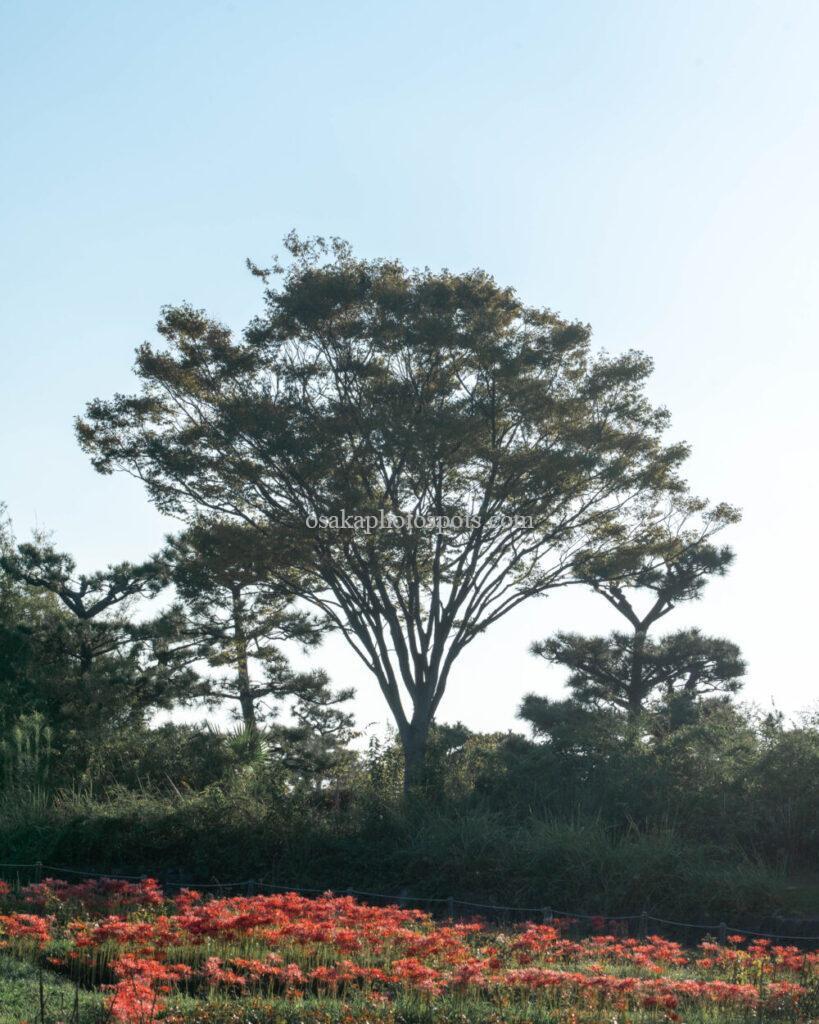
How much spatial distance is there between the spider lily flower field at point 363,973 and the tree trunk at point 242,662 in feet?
41.8

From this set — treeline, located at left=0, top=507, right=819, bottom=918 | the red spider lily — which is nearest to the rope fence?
treeline, located at left=0, top=507, right=819, bottom=918

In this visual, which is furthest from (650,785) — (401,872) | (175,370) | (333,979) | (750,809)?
(175,370)

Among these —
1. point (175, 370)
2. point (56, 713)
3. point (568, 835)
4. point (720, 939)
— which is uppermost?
point (175, 370)

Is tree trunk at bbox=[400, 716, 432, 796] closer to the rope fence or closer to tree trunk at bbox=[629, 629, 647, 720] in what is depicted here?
the rope fence

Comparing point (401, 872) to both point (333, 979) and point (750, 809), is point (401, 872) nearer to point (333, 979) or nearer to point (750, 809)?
point (750, 809)

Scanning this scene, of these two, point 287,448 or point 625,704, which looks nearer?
point 287,448

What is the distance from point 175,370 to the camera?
1769cm

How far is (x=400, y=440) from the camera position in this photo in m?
16.4

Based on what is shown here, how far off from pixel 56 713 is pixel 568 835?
1090 cm

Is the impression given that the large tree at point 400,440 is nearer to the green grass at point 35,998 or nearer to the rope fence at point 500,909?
the rope fence at point 500,909

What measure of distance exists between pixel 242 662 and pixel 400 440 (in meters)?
8.08

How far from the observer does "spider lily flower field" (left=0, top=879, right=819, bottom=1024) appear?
6328 millimetres

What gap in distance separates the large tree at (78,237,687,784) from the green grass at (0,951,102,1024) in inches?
377

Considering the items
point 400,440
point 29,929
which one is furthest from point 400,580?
point 29,929
